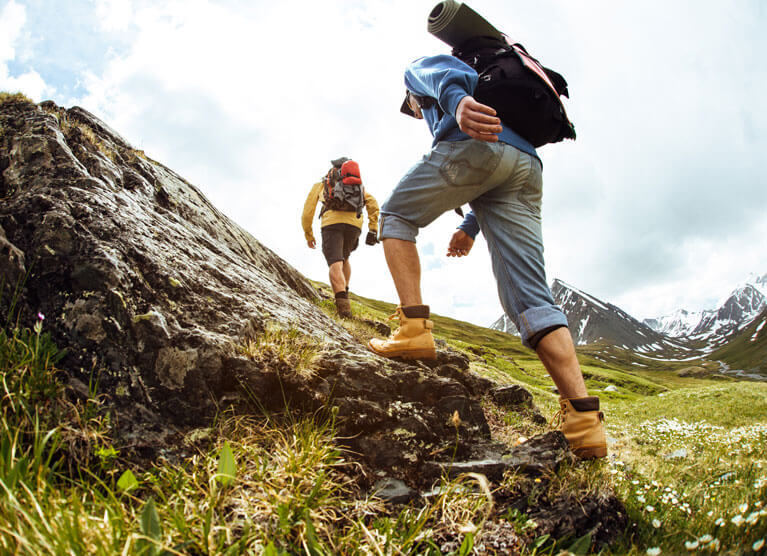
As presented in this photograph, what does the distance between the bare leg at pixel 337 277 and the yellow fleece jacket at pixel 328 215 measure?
1.01m

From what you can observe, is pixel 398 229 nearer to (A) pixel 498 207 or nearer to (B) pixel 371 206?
(A) pixel 498 207

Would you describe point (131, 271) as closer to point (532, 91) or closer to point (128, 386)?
point (128, 386)

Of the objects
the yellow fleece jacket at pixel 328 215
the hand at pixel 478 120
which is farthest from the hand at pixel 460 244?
the yellow fleece jacket at pixel 328 215

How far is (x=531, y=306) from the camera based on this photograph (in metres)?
3.21

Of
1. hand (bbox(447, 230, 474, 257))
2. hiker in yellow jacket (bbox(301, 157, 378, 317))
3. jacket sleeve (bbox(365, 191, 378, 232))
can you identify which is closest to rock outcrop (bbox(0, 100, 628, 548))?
hand (bbox(447, 230, 474, 257))

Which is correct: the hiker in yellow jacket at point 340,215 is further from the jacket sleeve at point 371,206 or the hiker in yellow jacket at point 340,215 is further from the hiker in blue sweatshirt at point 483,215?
the hiker in blue sweatshirt at point 483,215

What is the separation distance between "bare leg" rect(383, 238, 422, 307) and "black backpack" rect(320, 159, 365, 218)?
583 centimetres

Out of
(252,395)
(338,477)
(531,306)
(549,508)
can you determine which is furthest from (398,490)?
(531,306)

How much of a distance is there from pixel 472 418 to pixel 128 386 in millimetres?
2507

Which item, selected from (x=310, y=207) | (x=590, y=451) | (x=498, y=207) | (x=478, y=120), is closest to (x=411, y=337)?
(x=498, y=207)

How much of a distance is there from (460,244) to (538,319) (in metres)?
1.60

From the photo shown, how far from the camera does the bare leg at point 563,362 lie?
3021 mm

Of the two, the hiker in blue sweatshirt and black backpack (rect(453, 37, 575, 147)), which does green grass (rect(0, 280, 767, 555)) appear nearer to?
the hiker in blue sweatshirt

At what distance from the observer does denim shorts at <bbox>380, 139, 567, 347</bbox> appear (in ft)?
10.7
